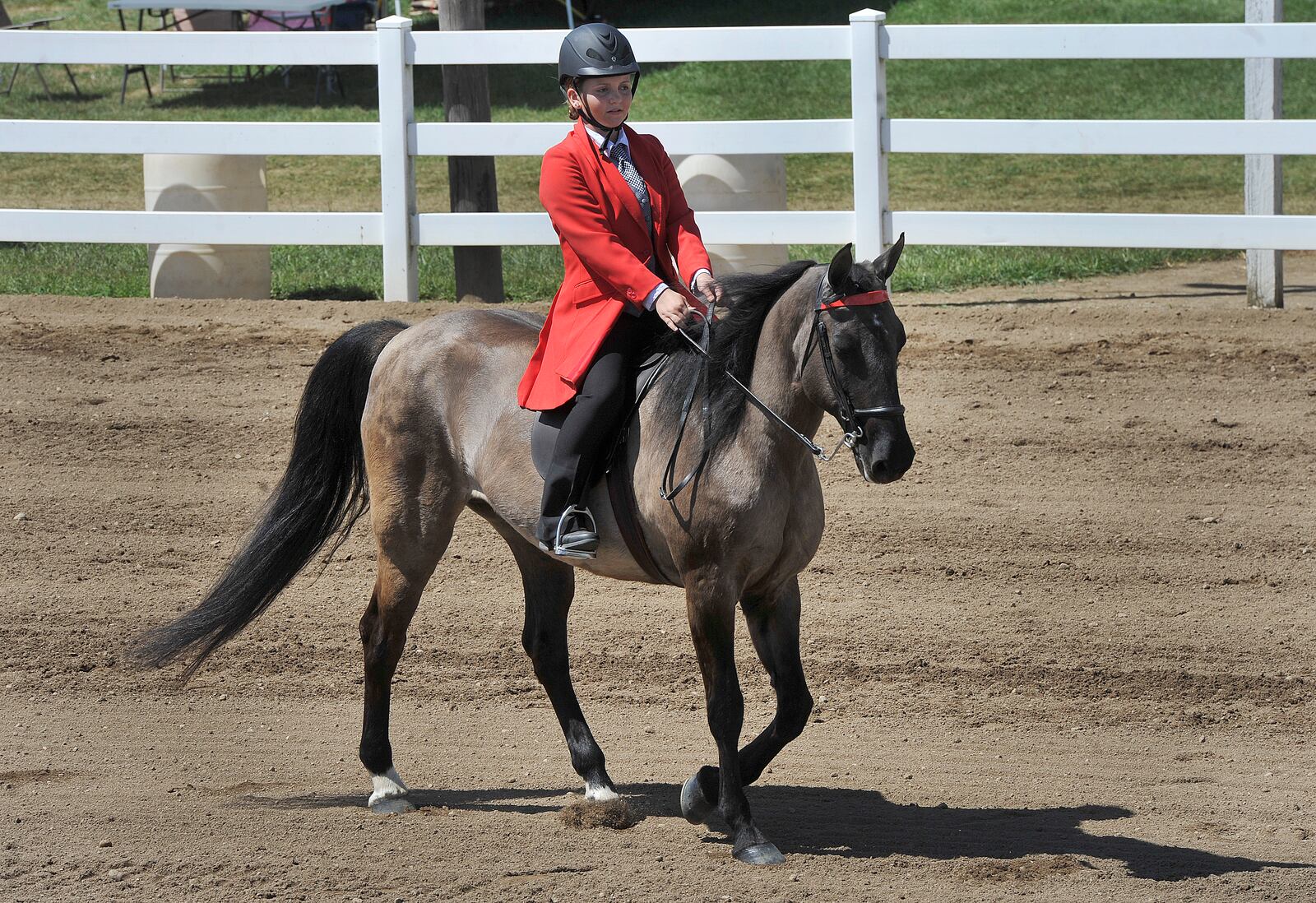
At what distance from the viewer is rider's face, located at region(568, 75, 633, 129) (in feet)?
15.8

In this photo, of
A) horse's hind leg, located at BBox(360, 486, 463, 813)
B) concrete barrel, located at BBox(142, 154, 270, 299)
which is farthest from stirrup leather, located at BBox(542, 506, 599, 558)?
concrete barrel, located at BBox(142, 154, 270, 299)

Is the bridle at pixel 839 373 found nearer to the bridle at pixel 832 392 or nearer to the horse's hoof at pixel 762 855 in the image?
the bridle at pixel 832 392

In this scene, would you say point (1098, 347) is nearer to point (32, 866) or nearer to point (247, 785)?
point (247, 785)

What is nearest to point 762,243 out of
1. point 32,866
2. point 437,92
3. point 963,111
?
point 32,866

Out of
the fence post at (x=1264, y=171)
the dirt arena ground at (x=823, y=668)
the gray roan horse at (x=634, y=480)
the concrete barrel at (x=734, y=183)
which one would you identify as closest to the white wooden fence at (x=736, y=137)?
the fence post at (x=1264, y=171)

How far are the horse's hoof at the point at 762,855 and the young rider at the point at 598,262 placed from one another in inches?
40.8

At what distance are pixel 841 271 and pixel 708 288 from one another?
0.48 metres

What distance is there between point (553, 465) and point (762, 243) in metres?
5.76

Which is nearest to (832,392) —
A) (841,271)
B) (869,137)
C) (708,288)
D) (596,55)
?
(841,271)

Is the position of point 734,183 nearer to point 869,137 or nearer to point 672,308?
point 869,137

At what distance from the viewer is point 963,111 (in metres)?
18.8

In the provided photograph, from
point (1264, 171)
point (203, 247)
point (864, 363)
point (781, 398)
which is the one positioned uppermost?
point (1264, 171)

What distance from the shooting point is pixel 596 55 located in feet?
15.5

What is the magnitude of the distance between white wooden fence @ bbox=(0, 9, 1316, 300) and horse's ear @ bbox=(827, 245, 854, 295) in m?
5.78
